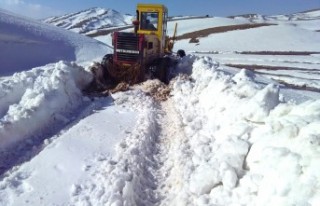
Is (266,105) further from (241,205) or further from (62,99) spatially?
(62,99)

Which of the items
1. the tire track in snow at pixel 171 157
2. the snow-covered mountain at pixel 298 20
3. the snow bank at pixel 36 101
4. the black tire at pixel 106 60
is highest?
the snow-covered mountain at pixel 298 20

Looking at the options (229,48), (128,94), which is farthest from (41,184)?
(229,48)

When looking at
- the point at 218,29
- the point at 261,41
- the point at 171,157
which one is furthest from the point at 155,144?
the point at 218,29

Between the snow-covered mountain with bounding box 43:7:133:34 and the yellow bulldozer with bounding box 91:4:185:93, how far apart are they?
106157mm

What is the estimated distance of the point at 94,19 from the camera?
13725cm

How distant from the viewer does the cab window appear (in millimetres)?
15594

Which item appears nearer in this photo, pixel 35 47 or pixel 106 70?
pixel 106 70

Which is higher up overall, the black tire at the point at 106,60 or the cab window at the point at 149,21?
the cab window at the point at 149,21

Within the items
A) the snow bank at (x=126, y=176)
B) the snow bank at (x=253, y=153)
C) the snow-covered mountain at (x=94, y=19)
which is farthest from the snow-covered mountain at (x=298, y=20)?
the snow bank at (x=126, y=176)

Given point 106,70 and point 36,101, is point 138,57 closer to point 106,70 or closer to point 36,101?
point 106,70

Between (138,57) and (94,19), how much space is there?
128 metres

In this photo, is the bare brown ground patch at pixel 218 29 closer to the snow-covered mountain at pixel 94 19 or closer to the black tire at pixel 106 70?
the black tire at pixel 106 70

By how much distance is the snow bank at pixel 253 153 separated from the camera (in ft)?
14.9

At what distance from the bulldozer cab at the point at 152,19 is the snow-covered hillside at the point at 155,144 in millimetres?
3666
